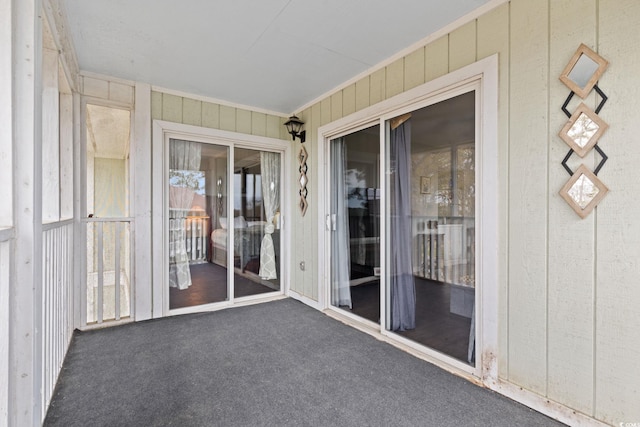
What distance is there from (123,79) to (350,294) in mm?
3343

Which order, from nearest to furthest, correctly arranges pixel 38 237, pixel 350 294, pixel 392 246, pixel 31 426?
1. pixel 31 426
2. pixel 38 237
3. pixel 392 246
4. pixel 350 294

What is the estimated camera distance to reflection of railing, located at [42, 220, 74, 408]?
1760 mm

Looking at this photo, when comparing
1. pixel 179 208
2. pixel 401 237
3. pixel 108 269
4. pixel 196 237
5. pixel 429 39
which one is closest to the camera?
pixel 429 39

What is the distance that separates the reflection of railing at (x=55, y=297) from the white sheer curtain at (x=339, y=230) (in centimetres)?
245

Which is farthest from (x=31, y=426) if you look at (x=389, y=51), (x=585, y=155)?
(x=389, y=51)

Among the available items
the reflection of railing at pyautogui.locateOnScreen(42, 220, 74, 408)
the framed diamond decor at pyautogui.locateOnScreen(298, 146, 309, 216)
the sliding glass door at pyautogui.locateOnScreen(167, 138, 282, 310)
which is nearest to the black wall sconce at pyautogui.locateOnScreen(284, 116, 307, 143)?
the framed diamond decor at pyautogui.locateOnScreen(298, 146, 309, 216)

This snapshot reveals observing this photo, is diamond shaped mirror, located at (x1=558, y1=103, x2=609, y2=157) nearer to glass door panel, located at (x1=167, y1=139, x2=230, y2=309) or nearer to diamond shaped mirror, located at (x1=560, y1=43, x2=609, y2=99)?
diamond shaped mirror, located at (x1=560, y1=43, x2=609, y2=99)

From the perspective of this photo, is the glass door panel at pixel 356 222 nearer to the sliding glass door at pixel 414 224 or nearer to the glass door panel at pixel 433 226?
the sliding glass door at pixel 414 224

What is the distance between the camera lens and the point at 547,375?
1729mm

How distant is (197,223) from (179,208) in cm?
26

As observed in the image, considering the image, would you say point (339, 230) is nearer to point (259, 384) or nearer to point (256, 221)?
point (256, 221)

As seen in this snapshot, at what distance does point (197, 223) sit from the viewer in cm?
358

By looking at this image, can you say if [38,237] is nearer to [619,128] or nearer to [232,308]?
[232,308]

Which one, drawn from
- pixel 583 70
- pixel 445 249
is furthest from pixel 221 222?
pixel 583 70
